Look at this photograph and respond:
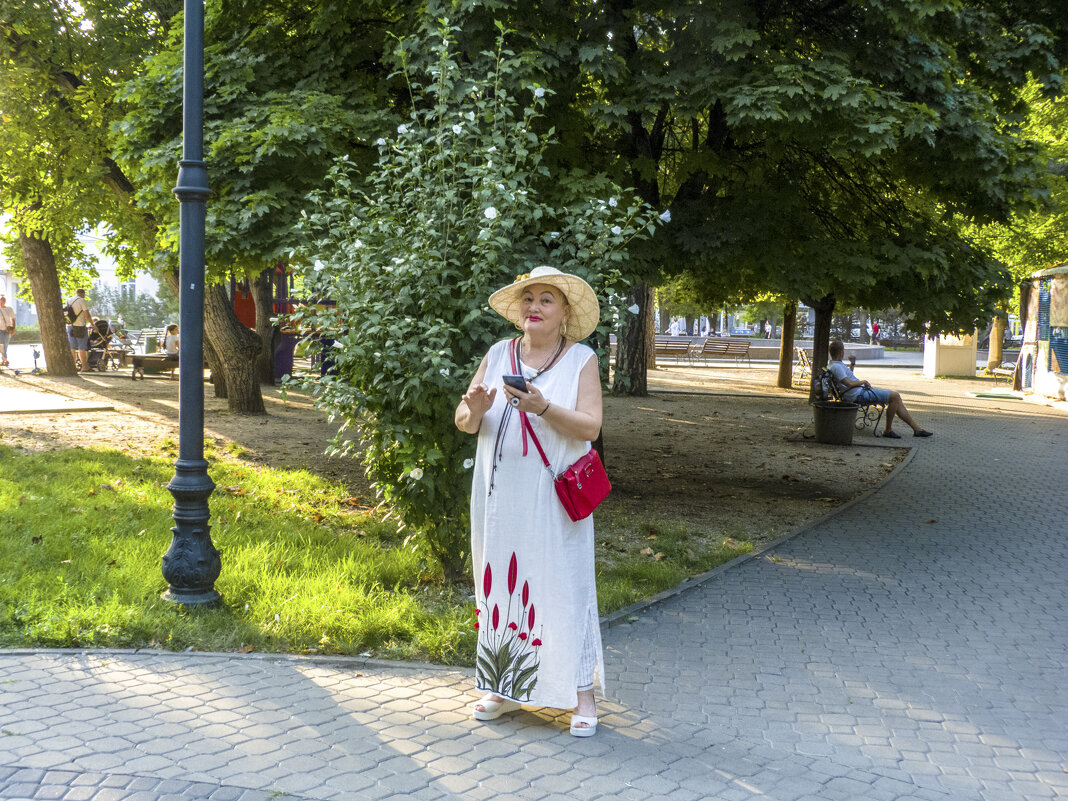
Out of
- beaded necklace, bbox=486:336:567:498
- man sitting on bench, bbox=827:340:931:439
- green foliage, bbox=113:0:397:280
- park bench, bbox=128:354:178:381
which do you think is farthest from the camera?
park bench, bbox=128:354:178:381

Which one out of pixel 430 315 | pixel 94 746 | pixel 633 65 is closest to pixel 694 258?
pixel 633 65

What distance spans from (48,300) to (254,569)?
18355 millimetres

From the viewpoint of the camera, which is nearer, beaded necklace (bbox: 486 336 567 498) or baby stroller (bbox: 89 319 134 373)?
beaded necklace (bbox: 486 336 567 498)

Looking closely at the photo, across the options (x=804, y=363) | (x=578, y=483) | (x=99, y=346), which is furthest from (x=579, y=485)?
(x=804, y=363)

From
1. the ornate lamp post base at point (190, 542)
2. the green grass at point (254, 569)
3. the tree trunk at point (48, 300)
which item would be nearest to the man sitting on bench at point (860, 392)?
the green grass at point (254, 569)

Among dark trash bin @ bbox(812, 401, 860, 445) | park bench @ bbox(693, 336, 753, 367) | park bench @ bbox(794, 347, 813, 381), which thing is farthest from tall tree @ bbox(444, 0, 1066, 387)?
park bench @ bbox(693, 336, 753, 367)

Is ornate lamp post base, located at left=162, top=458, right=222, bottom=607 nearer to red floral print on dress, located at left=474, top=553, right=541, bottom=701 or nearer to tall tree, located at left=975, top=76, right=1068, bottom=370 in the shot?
red floral print on dress, located at left=474, top=553, right=541, bottom=701

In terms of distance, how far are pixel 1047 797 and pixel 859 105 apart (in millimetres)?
5249

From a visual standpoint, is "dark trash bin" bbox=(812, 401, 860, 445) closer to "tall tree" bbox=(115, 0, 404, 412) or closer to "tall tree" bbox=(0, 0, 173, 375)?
"tall tree" bbox=(115, 0, 404, 412)

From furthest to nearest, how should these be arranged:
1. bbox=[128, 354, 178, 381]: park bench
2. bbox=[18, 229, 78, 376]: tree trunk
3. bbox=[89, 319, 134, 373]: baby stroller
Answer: bbox=[89, 319, 134, 373]: baby stroller → bbox=[128, 354, 178, 381]: park bench → bbox=[18, 229, 78, 376]: tree trunk

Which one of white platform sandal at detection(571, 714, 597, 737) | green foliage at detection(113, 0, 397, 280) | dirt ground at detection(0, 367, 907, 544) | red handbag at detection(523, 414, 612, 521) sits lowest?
dirt ground at detection(0, 367, 907, 544)

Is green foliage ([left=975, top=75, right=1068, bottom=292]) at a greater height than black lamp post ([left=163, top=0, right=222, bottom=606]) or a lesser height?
greater

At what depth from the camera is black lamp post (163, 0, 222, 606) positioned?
5.56 meters

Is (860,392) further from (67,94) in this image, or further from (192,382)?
(67,94)
